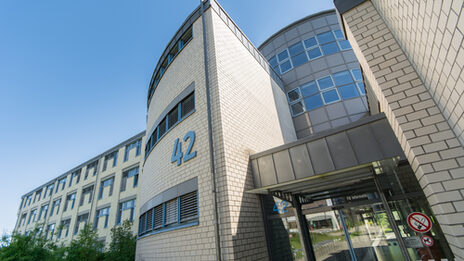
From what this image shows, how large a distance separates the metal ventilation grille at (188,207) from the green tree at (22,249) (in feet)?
35.4

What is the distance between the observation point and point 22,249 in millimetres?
12445

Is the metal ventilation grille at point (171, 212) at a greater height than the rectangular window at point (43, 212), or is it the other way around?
the rectangular window at point (43, 212)

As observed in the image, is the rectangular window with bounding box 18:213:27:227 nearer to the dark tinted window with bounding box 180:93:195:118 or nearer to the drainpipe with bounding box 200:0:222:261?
the dark tinted window with bounding box 180:93:195:118

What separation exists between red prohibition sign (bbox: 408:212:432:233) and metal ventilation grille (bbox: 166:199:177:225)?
22.0ft

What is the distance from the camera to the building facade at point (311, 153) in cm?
329

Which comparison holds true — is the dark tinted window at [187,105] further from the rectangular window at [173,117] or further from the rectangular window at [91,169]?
the rectangular window at [91,169]

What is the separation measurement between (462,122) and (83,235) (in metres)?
17.0

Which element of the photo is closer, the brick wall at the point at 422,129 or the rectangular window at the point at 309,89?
the brick wall at the point at 422,129

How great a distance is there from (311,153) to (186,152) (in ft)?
14.2

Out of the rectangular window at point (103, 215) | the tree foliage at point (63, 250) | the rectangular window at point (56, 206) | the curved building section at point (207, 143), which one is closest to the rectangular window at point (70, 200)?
the rectangular window at point (56, 206)

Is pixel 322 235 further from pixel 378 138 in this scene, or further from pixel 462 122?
pixel 462 122

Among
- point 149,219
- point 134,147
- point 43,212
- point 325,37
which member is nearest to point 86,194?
point 134,147

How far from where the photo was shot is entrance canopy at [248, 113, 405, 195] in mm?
5348

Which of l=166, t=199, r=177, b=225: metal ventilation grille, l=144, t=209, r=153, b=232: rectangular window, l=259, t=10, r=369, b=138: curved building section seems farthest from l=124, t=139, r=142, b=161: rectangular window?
l=166, t=199, r=177, b=225: metal ventilation grille
